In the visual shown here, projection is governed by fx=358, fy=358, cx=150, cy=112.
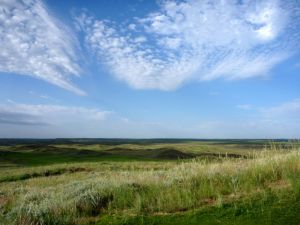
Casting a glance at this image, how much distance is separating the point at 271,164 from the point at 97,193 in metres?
5.30

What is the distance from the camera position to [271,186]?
31.1ft

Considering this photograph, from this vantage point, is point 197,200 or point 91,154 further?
point 91,154

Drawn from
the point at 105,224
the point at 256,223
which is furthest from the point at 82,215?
the point at 256,223

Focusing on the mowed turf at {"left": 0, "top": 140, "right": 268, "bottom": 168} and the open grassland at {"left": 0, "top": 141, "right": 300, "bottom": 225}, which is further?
the mowed turf at {"left": 0, "top": 140, "right": 268, "bottom": 168}

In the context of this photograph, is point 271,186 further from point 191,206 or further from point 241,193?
point 191,206

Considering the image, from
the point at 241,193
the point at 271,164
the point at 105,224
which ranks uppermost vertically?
the point at 271,164

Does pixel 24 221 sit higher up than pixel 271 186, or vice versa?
pixel 271 186

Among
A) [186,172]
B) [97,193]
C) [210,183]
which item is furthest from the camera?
→ [186,172]

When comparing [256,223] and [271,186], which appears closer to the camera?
[256,223]

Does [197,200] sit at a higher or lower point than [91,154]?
lower

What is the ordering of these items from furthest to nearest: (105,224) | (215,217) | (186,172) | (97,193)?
(186,172), (97,193), (105,224), (215,217)

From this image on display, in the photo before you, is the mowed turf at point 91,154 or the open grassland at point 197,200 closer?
the open grassland at point 197,200

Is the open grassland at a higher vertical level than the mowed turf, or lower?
lower

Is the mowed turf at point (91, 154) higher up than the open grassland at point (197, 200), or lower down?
higher up
